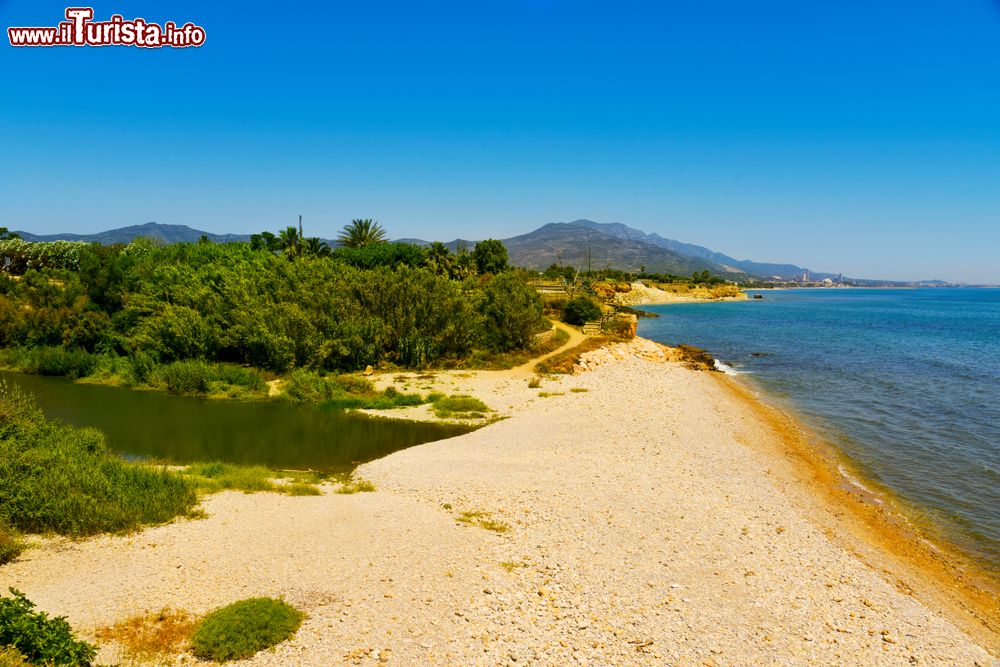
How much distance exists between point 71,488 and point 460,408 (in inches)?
745

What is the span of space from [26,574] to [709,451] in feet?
75.9

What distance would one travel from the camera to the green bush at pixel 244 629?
9.96 m

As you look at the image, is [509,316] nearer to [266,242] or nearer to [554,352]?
[554,352]

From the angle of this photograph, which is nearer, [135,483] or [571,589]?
[571,589]

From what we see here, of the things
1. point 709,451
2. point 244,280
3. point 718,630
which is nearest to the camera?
point 718,630

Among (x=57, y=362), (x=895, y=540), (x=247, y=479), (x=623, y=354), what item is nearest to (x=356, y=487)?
(x=247, y=479)

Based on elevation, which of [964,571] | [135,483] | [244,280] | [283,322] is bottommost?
[964,571]

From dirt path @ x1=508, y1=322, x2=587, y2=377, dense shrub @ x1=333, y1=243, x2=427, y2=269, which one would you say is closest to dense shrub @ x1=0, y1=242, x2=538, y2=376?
dirt path @ x1=508, y1=322, x2=587, y2=377

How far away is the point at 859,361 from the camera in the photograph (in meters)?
51.5

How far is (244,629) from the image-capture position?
1040cm

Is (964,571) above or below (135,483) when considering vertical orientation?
below

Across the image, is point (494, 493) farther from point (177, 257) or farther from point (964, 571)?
point (177, 257)

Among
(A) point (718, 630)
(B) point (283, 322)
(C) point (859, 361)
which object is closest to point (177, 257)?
(B) point (283, 322)

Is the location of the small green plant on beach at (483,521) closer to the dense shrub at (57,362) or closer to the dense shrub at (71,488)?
the dense shrub at (71,488)
